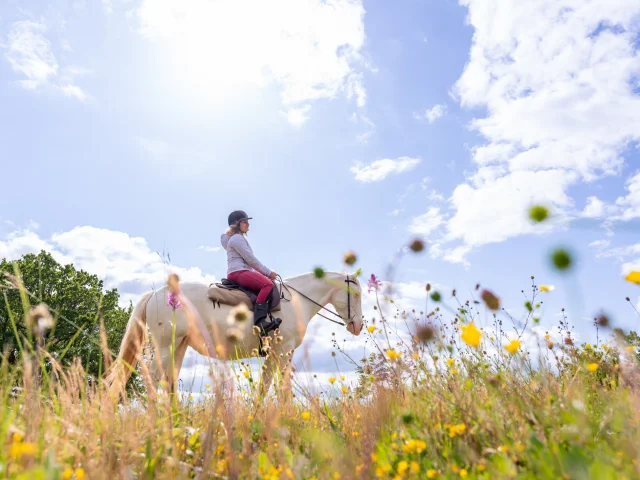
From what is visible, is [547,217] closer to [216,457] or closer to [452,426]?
[452,426]

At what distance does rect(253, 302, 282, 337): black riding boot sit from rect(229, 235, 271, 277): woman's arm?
2.30ft

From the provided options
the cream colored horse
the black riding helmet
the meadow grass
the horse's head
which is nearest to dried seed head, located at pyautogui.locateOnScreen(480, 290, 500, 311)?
the meadow grass

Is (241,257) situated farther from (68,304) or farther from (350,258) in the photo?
(68,304)

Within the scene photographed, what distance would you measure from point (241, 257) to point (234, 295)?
3.02 feet

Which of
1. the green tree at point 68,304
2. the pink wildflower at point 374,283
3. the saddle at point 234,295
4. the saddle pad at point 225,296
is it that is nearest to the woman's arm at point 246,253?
the saddle at point 234,295

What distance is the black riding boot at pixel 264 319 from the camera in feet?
25.8

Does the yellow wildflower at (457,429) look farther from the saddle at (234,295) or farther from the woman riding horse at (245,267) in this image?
the saddle at (234,295)

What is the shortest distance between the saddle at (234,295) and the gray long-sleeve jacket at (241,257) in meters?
0.29

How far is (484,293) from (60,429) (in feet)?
9.34

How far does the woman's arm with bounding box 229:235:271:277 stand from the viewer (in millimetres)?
8570

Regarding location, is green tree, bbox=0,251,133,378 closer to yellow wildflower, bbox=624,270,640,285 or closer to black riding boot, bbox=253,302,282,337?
black riding boot, bbox=253,302,282,337

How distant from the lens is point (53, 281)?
2325cm

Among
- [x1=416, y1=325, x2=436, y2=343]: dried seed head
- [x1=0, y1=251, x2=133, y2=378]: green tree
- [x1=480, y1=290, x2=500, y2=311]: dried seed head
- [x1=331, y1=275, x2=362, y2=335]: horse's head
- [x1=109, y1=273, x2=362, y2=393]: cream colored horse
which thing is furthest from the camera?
[x1=0, y1=251, x2=133, y2=378]: green tree

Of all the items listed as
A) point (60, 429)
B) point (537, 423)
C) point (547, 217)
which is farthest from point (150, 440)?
point (547, 217)
